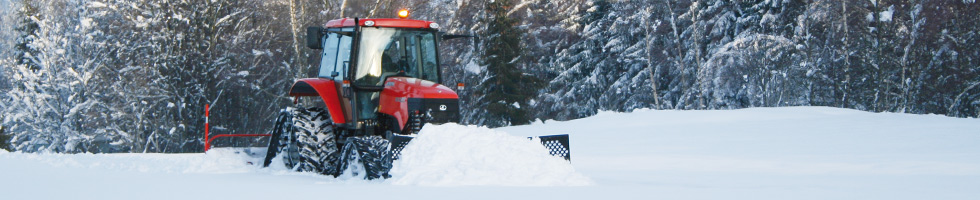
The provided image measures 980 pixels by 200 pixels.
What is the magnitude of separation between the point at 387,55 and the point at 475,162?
2137 mm

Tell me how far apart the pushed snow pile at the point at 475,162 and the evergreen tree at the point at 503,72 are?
19.2 metres

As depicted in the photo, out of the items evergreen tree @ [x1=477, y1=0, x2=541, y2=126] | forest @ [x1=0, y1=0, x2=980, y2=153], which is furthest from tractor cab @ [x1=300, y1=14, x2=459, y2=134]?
evergreen tree @ [x1=477, y1=0, x2=541, y2=126]

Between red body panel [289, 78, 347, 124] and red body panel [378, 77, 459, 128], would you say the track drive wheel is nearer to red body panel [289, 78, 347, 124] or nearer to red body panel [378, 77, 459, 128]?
red body panel [289, 78, 347, 124]

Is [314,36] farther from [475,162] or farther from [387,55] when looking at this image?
[475,162]

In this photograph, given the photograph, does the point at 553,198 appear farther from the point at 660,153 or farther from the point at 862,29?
the point at 862,29

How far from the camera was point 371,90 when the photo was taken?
8414 millimetres

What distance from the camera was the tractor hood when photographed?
8.02 metres

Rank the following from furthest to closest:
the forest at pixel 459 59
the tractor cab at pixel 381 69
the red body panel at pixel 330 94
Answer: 1. the forest at pixel 459 59
2. the red body panel at pixel 330 94
3. the tractor cab at pixel 381 69

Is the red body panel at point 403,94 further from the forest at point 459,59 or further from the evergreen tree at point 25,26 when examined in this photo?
the evergreen tree at point 25,26

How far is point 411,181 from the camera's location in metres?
6.64

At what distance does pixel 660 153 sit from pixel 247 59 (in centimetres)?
1657

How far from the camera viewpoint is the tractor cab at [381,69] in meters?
8.21

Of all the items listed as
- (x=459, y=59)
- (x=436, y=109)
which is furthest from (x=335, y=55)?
(x=459, y=59)

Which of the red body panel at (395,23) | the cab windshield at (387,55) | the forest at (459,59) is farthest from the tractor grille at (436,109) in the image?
the forest at (459,59)
